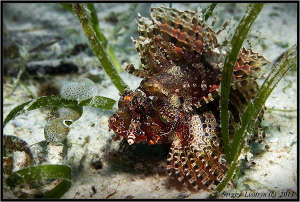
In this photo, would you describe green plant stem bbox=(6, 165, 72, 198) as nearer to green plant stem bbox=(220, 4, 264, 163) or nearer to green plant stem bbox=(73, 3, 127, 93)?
green plant stem bbox=(73, 3, 127, 93)

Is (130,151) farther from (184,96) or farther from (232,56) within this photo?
(232,56)

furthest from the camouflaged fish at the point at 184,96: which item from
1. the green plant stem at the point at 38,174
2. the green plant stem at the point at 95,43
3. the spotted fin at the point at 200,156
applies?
the green plant stem at the point at 38,174

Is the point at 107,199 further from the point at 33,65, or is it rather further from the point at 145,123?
the point at 33,65

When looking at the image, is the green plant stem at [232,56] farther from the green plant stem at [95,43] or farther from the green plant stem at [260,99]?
the green plant stem at [95,43]

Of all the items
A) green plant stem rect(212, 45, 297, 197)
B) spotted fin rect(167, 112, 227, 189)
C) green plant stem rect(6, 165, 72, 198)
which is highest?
green plant stem rect(212, 45, 297, 197)

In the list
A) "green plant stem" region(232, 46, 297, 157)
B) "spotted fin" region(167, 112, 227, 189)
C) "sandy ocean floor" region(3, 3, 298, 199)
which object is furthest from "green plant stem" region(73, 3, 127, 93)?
"green plant stem" region(232, 46, 297, 157)

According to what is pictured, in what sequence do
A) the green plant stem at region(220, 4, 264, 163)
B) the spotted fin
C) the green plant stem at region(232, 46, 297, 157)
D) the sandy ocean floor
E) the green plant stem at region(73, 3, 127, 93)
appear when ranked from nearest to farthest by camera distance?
1. the green plant stem at region(220, 4, 264, 163)
2. the green plant stem at region(232, 46, 297, 157)
3. the spotted fin
4. the sandy ocean floor
5. the green plant stem at region(73, 3, 127, 93)
